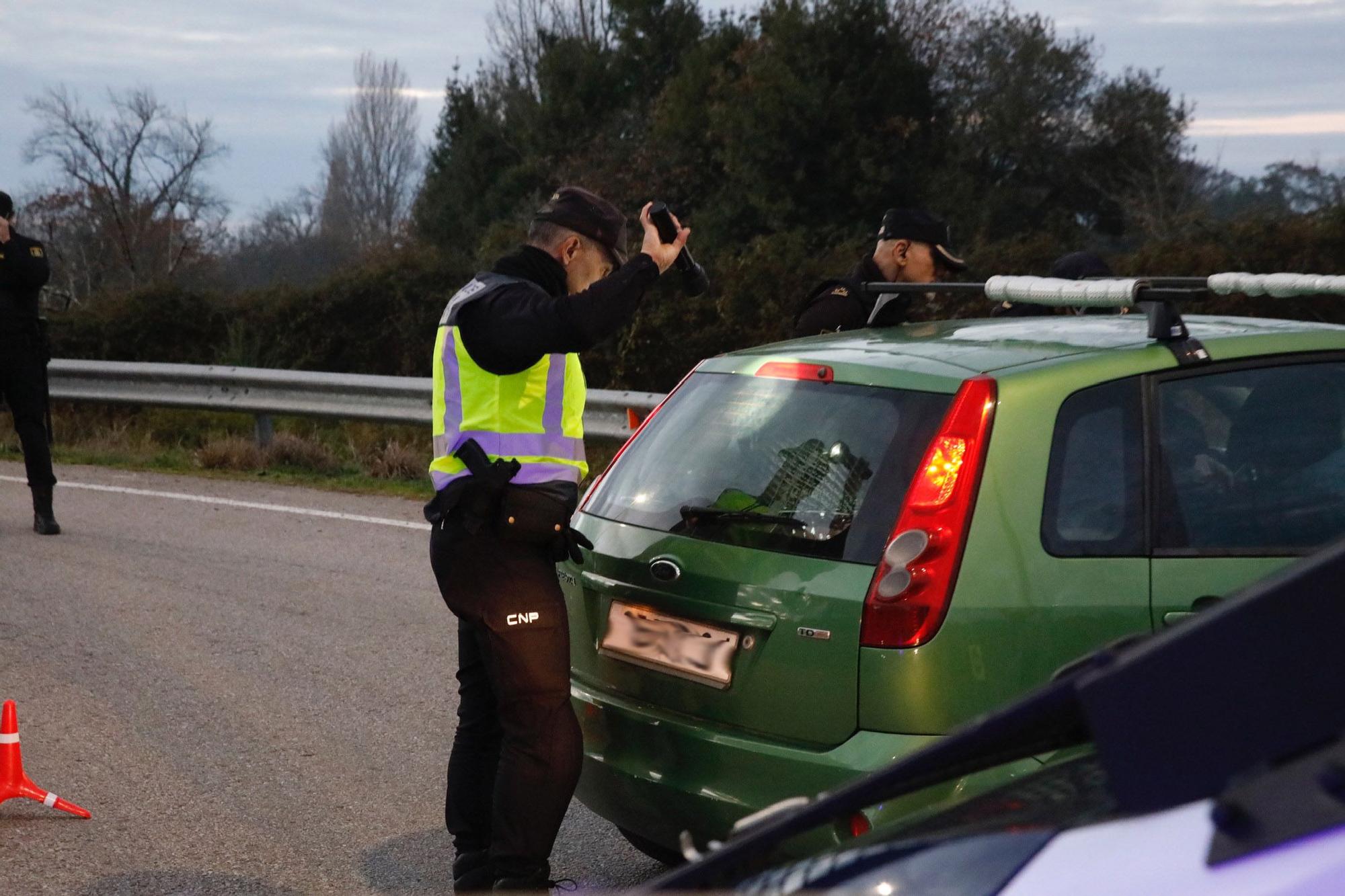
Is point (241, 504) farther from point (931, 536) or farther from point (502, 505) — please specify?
point (931, 536)

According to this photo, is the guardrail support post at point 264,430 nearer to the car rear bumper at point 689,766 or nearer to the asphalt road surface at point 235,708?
the asphalt road surface at point 235,708

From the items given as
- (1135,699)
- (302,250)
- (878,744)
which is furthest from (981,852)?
(302,250)

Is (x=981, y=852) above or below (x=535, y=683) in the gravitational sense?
above

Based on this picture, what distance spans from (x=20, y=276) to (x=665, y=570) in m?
6.68

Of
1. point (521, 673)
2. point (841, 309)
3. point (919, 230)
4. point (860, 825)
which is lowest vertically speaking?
point (521, 673)

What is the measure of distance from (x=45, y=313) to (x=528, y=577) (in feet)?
54.9

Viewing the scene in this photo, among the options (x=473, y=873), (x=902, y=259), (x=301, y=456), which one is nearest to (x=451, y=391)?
(x=473, y=873)

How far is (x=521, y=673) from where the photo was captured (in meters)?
3.67

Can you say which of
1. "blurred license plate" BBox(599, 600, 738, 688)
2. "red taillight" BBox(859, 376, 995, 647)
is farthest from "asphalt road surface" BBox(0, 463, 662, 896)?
"red taillight" BBox(859, 376, 995, 647)

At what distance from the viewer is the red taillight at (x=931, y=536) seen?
3238 millimetres

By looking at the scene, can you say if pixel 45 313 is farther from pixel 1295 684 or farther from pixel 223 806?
pixel 1295 684

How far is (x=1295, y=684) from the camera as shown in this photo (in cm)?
119

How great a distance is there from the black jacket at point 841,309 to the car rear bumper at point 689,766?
2.30 metres

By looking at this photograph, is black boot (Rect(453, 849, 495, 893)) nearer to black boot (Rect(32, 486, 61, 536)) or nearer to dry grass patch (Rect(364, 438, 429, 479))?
black boot (Rect(32, 486, 61, 536))
